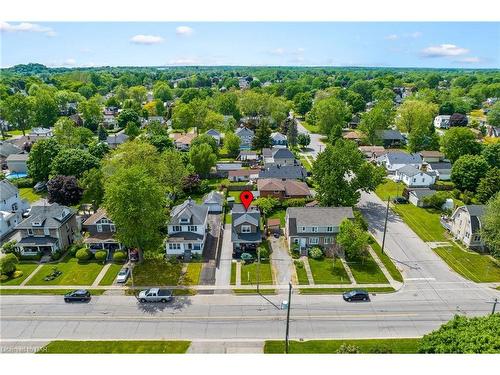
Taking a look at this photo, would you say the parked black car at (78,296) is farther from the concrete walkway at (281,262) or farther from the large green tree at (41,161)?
the large green tree at (41,161)

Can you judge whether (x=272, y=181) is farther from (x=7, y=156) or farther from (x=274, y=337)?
(x=7, y=156)

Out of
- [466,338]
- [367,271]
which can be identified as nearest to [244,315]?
[367,271]

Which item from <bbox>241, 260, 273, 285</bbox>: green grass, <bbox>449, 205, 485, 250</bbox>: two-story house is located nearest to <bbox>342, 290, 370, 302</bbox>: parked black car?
<bbox>241, 260, 273, 285</bbox>: green grass

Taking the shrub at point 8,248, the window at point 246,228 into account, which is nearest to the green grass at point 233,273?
the window at point 246,228

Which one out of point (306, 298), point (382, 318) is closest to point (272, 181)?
point (306, 298)

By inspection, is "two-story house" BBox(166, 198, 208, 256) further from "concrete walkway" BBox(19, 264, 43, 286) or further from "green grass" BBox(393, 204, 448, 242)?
"green grass" BBox(393, 204, 448, 242)

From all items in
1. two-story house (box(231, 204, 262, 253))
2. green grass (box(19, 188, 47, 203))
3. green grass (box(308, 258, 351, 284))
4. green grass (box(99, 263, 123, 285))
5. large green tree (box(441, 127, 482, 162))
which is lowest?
green grass (box(99, 263, 123, 285))
